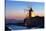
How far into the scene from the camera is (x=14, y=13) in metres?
1.40

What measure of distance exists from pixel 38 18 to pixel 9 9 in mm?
466

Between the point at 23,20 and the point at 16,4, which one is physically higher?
the point at 16,4

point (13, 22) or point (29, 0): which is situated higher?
point (29, 0)

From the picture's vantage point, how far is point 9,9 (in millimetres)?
1388

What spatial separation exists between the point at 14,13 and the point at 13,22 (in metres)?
0.14

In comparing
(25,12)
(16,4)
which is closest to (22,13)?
(25,12)

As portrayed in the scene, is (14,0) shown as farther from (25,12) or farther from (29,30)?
(29,30)

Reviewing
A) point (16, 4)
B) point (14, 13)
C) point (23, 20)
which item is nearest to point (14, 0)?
point (16, 4)

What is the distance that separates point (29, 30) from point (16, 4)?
44cm

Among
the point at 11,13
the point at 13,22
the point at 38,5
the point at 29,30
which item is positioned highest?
the point at 38,5

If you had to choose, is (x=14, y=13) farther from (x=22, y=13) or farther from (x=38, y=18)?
(x=38, y=18)

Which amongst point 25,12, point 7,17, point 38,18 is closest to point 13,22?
point 7,17

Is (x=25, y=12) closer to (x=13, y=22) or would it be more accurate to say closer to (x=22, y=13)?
(x=22, y=13)

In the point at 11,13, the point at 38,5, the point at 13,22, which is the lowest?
the point at 13,22
